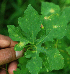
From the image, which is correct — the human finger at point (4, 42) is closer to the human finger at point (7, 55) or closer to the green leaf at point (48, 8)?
the human finger at point (7, 55)

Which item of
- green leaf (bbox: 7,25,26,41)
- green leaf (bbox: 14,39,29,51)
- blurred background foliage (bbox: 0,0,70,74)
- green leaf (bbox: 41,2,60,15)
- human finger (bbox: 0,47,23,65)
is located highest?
blurred background foliage (bbox: 0,0,70,74)

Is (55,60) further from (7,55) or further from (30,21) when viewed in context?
(7,55)

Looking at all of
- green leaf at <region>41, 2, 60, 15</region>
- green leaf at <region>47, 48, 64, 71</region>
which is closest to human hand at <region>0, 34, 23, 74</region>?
green leaf at <region>47, 48, 64, 71</region>

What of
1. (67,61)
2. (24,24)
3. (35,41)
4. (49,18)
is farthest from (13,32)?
(67,61)

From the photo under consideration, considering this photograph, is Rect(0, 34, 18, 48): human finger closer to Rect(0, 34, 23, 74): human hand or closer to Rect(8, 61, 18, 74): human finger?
Rect(0, 34, 23, 74): human hand

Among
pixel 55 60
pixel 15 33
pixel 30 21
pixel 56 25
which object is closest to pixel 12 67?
pixel 15 33

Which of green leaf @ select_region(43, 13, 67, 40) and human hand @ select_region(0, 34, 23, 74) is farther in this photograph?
human hand @ select_region(0, 34, 23, 74)

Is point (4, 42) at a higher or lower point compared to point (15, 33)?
lower

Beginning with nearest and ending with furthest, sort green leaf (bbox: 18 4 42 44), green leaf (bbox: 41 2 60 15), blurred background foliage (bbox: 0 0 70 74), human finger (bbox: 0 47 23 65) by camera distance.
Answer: green leaf (bbox: 18 4 42 44)
human finger (bbox: 0 47 23 65)
green leaf (bbox: 41 2 60 15)
blurred background foliage (bbox: 0 0 70 74)
